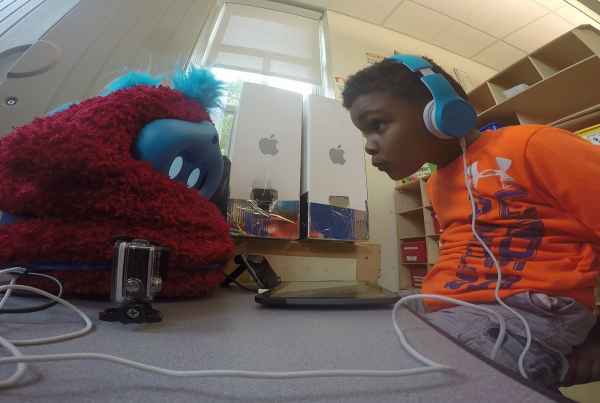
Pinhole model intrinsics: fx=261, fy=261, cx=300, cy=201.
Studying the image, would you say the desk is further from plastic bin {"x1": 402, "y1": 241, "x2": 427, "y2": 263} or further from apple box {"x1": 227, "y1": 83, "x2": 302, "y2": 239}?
plastic bin {"x1": 402, "y1": 241, "x2": 427, "y2": 263}

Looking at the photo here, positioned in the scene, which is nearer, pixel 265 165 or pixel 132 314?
pixel 132 314

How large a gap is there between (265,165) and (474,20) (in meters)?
1.99

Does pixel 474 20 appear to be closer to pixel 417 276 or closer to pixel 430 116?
pixel 417 276

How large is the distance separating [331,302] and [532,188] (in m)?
0.41

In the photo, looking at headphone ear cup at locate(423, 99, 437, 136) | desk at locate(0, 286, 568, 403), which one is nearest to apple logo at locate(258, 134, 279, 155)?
headphone ear cup at locate(423, 99, 437, 136)

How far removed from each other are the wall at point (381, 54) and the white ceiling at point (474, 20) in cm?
6

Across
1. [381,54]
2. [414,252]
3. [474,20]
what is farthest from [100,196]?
[474,20]

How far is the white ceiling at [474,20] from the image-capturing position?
174 centimetres

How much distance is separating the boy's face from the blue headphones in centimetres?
5

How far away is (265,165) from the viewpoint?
3.14 feet

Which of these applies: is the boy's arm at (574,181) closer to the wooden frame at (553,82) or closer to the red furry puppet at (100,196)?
the red furry puppet at (100,196)

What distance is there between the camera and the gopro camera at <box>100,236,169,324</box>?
1.04ft

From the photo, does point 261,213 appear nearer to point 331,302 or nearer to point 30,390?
point 331,302

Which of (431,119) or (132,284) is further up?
(431,119)
